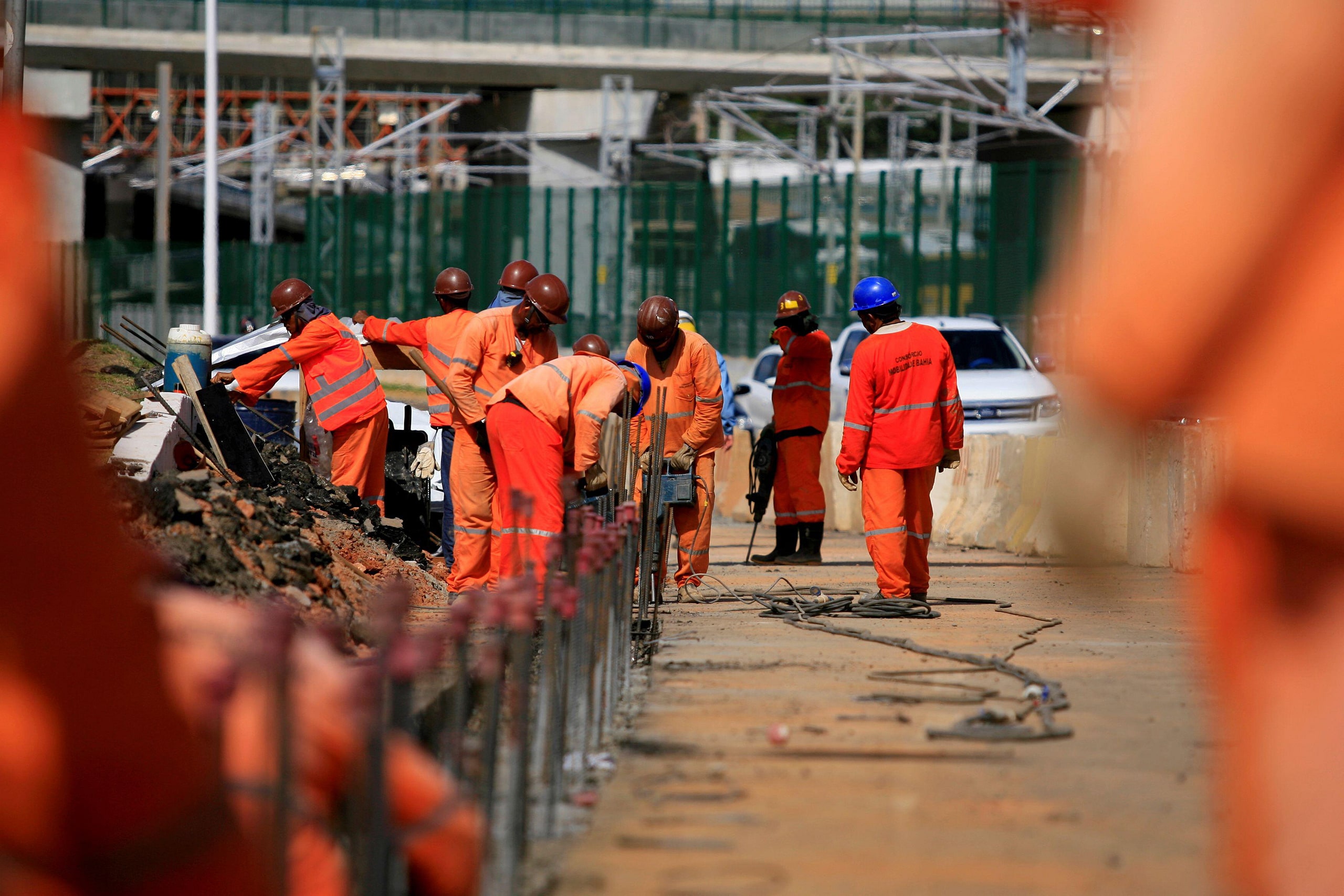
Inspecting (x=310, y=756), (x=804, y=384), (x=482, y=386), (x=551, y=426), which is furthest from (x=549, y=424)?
(x=310, y=756)

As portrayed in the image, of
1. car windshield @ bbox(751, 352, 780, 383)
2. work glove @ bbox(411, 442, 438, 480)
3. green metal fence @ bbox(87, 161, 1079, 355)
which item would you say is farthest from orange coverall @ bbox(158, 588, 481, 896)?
green metal fence @ bbox(87, 161, 1079, 355)

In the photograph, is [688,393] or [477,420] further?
[688,393]

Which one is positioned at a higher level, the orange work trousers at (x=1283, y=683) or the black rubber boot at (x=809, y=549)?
the orange work trousers at (x=1283, y=683)

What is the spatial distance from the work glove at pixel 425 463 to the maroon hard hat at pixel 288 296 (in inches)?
66.7

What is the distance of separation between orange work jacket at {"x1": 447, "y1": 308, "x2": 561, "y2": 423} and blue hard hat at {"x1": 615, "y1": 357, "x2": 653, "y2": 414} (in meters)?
0.52

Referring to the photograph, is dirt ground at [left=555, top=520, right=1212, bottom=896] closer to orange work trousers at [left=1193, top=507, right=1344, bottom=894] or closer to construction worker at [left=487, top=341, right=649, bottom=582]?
orange work trousers at [left=1193, top=507, right=1344, bottom=894]

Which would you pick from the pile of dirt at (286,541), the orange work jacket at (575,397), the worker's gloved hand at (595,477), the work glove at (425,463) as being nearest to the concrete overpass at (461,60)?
the work glove at (425,463)

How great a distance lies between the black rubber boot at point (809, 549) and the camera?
41.7 ft

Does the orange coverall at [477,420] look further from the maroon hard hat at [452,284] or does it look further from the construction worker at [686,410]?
the maroon hard hat at [452,284]

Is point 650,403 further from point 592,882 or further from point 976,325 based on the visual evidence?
point 976,325

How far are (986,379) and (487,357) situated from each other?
9477 millimetres

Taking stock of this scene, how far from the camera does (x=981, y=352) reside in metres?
19.3

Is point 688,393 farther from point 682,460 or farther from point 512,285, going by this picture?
point 512,285

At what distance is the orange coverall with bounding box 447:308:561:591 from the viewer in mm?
10094
